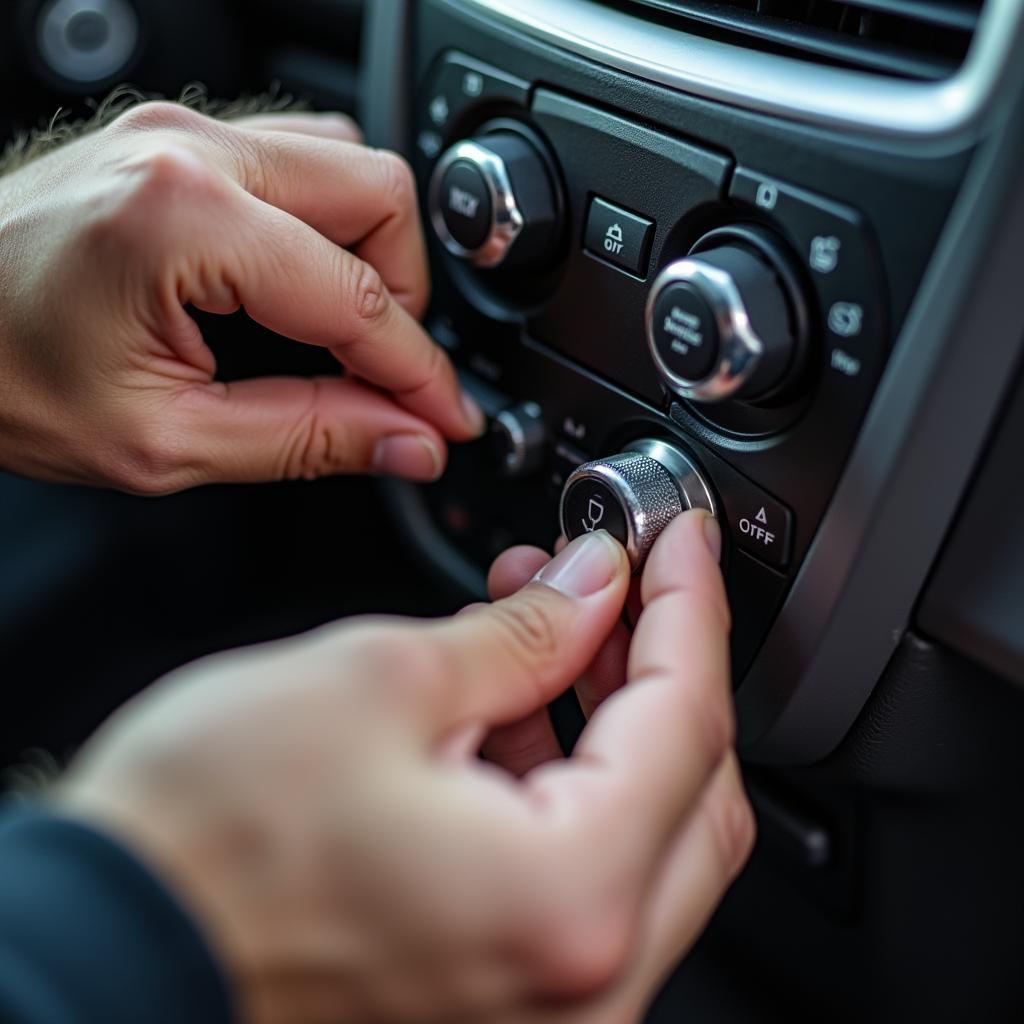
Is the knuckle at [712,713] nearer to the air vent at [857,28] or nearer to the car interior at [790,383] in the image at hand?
the car interior at [790,383]

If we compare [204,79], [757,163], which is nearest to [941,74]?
[757,163]

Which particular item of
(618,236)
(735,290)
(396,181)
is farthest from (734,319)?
(396,181)

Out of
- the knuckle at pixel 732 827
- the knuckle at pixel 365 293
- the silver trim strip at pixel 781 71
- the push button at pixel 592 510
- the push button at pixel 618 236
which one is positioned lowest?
the knuckle at pixel 732 827

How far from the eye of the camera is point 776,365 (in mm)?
464

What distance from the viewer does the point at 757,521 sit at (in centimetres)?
51

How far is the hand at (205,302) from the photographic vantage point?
53cm

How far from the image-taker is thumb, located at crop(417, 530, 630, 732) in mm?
383

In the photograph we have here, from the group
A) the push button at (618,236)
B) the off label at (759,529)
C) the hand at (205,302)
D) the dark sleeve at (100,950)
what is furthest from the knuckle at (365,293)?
the dark sleeve at (100,950)

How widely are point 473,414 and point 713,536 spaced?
210 mm

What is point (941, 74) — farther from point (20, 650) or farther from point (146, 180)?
point (20, 650)

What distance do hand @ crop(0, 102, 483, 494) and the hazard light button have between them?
0.62 feet

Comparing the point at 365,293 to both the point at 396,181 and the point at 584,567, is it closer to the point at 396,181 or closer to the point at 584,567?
the point at 396,181

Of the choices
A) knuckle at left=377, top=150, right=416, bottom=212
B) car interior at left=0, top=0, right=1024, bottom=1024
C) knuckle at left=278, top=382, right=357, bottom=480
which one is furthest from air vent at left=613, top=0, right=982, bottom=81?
knuckle at left=278, top=382, right=357, bottom=480

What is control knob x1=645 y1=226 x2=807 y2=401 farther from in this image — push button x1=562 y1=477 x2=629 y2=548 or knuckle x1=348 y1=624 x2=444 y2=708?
knuckle x1=348 y1=624 x2=444 y2=708
